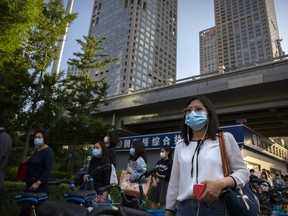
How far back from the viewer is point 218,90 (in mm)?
15500

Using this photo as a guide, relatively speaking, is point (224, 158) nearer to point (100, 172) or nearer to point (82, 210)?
point (82, 210)

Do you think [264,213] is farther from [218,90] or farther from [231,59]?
[231,59]

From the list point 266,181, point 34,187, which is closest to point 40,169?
point 34,187

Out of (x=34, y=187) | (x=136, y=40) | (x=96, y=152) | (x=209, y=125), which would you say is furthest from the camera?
(x=136, y=40)

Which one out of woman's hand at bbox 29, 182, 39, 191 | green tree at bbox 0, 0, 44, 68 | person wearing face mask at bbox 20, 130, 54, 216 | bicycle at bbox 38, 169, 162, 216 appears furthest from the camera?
green tree at bbox 0, 0, 44, 68

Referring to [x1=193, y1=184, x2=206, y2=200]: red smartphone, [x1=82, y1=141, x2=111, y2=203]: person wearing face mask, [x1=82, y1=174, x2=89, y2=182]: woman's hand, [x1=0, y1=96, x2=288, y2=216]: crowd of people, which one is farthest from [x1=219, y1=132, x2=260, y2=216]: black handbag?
[x1=82, y1=174, x2=89, y2=182]: woman's hand

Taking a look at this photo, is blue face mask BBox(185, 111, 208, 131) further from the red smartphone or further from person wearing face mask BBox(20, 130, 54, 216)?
person wearing face mask BBox(20, 130, 54, 216)

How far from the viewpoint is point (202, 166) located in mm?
1729

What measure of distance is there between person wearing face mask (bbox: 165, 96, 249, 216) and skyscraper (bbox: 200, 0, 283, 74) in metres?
110

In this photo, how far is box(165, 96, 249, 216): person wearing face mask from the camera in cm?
158

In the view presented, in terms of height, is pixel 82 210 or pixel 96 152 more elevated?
pixel 96 152

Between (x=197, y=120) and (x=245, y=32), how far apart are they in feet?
422

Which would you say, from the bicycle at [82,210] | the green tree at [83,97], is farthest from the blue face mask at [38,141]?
the green tree at [83,97]

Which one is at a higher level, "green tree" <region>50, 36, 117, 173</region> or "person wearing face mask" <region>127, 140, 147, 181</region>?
"green tree" <region>50, 36, 117, 173</region>
